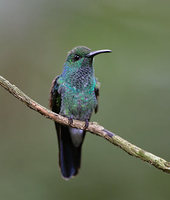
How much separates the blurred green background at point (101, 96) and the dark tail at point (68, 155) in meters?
1.04

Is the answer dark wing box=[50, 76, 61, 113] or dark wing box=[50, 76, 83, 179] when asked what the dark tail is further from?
dark wing box=[50, 76, 61, 113]

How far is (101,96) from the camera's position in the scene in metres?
5.47

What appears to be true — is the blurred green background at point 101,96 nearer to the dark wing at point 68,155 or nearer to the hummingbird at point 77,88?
the dark wing at point 68,155

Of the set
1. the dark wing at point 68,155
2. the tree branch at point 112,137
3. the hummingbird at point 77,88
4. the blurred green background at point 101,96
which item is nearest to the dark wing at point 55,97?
the hummingbird at point 77,88

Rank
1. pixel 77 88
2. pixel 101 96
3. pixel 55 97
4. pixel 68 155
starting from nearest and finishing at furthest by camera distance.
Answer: pixel 77 88 → pixel 55 97 → pixel 68 155 → pixel 101 96

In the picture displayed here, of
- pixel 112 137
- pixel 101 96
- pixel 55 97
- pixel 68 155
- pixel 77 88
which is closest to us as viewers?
pixel 112 137

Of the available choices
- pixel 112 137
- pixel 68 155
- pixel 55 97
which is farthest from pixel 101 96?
pixel 112 137

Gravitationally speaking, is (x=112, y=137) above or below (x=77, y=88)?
below

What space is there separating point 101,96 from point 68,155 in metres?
1.47

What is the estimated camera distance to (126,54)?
561cm

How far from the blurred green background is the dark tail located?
3.42 ft

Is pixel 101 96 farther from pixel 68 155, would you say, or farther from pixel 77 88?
pixel 77 88

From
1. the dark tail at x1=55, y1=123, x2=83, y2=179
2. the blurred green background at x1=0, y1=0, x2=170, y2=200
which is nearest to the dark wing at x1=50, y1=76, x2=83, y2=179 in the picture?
the dark tail at x1=55, y1=123, x2=83, y2=179

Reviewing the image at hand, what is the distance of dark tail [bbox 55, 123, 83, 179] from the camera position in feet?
14.1
